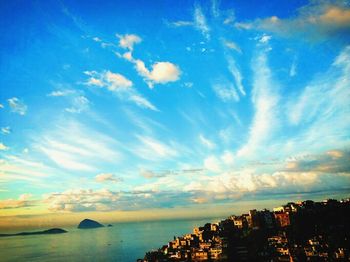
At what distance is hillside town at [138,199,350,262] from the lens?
38281mm

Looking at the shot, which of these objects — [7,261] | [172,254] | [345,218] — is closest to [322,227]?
[345,218]

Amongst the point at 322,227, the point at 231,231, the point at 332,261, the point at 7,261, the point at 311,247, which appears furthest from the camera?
the point at 7,261

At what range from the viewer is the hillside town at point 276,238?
38281mm

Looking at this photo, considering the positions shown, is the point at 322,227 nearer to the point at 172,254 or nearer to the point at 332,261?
the point at 332,261

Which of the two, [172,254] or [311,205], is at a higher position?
[311,205]

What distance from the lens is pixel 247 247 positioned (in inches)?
1681

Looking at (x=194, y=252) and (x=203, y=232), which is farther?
(x=203, y=232)

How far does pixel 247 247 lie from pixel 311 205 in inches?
1012

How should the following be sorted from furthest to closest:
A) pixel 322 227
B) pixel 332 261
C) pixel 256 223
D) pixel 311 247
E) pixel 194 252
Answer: pixel 256 223 → pixel 322 227 → pixel 194 252 → pixel 311 247 → pixel 332 261

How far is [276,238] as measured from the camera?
145 ft

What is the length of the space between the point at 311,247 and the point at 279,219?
56.7 feet

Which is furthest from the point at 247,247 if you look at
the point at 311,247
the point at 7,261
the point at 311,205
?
the point at 7,261

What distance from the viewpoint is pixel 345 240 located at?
3947cm

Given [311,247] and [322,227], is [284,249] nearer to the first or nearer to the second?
[311,247]
